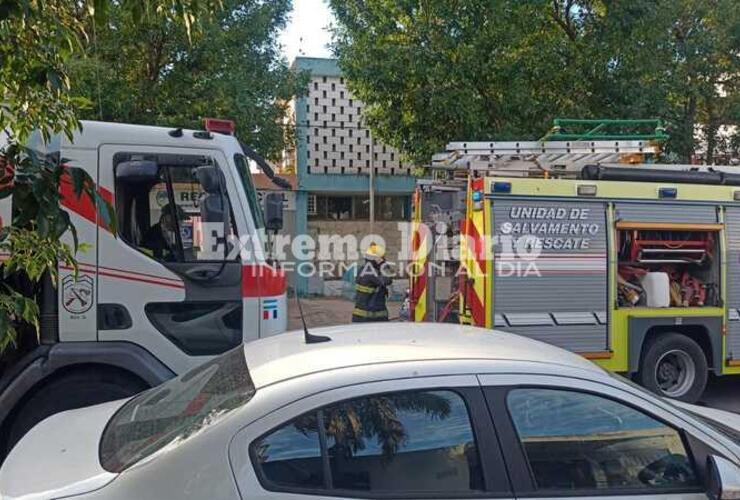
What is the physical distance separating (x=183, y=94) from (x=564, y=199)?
235 inches

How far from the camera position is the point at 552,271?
6.46 meters

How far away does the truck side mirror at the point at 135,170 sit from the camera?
4.36m

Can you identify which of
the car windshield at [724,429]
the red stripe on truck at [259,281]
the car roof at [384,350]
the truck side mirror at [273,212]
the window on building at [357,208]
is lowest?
the car windshield at [724,429]

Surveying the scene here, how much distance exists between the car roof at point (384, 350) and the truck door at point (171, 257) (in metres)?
1.61

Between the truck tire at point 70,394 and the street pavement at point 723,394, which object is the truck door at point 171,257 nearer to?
the truck tire at point 70,394

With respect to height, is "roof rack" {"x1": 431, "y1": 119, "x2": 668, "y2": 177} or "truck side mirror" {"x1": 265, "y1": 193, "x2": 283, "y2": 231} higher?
"roof rack" {"x1": 431, "y1": 119, "x2": 668, "y2": 177}

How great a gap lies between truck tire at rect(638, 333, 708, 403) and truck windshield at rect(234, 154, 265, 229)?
4446 mm

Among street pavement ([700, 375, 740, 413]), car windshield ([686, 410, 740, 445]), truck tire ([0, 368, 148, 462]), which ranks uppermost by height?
car windshield ([686, 410, 740, 445])

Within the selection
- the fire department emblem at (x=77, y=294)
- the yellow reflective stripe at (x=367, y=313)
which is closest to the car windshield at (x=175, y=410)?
the fire department emblem at (x=77, y=294)

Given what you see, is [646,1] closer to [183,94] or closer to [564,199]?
[564,199]

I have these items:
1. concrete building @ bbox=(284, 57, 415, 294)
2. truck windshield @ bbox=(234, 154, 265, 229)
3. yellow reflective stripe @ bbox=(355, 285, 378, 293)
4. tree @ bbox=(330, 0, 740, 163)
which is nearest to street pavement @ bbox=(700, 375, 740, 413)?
yellow reflective stripe @ bbox=(355, 285, 378, 293)

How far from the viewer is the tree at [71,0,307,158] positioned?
891 centimetres

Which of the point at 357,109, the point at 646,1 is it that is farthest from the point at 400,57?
the point at 357,109

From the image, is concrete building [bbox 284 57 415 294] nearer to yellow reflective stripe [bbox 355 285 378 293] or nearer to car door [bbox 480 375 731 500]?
yellow reflective stripe [bbox 355 285 378 293]
